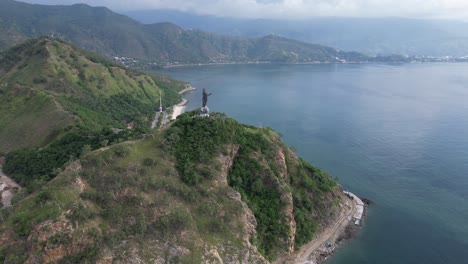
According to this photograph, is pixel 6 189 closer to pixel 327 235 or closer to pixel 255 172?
pixel 255 172

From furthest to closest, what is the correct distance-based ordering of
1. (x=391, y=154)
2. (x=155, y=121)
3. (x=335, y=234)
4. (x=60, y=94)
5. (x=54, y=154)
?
(x=155, y=121) → (x=60, y=94) → (x=391, y=154) → (x=54, y=154) → (x=335, y=234)

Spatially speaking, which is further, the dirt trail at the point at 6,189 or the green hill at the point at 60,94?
the green hill at the point at 60,94

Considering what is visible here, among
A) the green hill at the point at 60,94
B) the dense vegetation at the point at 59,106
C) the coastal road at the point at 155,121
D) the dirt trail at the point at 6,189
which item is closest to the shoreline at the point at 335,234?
the dense vegetation at the point at 59,106

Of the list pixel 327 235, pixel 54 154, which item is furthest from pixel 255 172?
pixel 54 154

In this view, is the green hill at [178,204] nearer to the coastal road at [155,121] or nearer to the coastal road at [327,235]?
the coastal road at [327,235]

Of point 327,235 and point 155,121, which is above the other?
point 155,121
